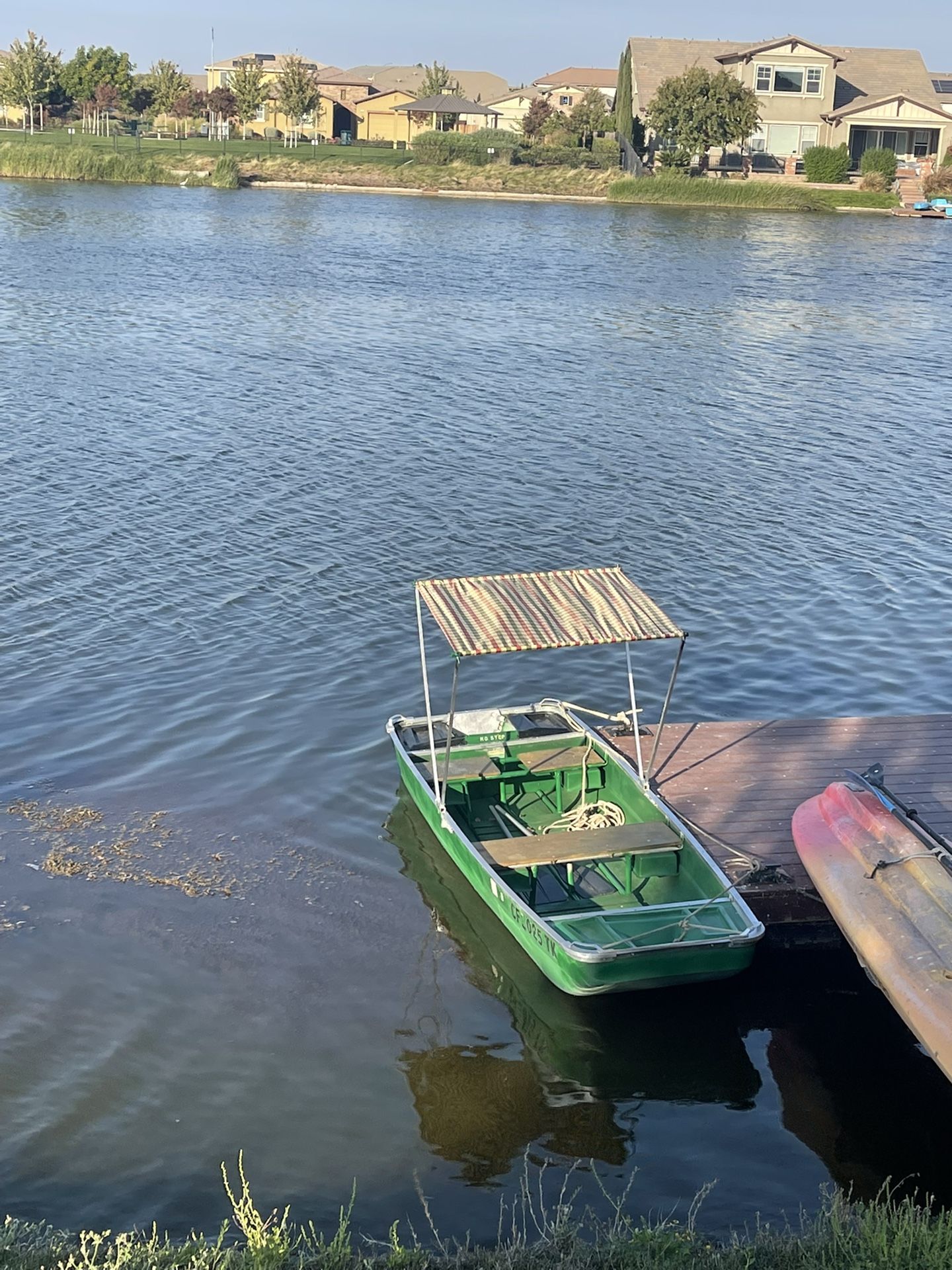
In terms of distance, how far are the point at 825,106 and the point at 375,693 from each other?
93304 millimetres

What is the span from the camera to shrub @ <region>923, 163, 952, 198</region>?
94062 mm

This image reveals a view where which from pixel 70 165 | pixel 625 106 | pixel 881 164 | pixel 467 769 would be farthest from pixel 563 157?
pixel 467 769

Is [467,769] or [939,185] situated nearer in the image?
[467,769]

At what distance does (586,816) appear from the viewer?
1516 cm

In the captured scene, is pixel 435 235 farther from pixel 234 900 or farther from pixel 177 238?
pixel 234 900

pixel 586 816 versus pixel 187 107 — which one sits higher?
pixel 187 107

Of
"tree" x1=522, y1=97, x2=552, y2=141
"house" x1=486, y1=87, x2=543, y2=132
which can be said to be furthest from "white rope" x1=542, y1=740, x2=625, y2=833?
"house" x1=486, y1=87, x2=543, y2=132

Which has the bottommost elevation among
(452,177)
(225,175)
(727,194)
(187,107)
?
(727,194)

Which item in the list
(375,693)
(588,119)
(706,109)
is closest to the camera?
(375,693)

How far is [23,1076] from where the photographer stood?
11531mm

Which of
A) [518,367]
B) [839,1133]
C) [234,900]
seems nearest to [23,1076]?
[234,900]

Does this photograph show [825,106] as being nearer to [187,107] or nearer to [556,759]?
[187,107]

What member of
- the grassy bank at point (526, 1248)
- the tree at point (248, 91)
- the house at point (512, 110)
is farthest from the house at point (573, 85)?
the grassy bank at point (526, 1248)

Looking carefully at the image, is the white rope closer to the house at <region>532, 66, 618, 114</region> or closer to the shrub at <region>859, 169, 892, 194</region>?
the shrub at <region>859, 169, 892, 194</region>
